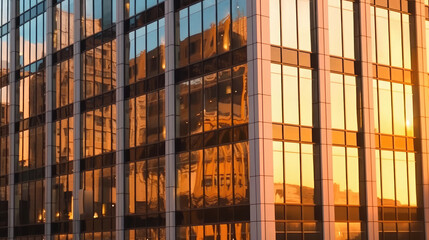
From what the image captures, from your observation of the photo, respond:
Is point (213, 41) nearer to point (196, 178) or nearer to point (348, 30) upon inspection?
point (196, 178)

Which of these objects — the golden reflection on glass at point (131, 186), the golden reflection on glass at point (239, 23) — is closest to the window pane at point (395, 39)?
the golden reflection on glass at point (239, 23)

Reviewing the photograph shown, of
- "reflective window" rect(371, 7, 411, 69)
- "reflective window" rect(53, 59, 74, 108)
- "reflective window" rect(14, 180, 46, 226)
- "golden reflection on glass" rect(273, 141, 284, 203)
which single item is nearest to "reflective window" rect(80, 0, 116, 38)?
"reflective window" rect(53, 59, 74, 108)

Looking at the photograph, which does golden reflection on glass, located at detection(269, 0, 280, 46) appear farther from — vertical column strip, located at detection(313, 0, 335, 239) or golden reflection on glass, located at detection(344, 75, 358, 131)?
golden reflection on glass, located at detection(344, 75, 358, 131)

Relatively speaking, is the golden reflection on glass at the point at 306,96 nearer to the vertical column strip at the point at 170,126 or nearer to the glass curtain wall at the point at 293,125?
the glass curtain wall at the point at 293,125

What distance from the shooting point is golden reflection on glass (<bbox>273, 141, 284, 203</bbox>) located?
1537 inches

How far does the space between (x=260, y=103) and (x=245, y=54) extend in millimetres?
2580

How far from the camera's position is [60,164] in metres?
54.6

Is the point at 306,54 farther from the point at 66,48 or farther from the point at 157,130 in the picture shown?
the point at 66,48

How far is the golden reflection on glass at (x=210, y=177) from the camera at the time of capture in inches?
1613

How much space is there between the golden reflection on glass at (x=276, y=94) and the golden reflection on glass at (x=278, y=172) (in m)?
1.28

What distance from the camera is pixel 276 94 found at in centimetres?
3962

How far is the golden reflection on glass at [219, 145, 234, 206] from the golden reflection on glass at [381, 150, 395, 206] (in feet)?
27.4

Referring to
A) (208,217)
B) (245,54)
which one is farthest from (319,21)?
(208,217)

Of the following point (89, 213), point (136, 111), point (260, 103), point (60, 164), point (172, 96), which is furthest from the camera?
point (60, 164)
